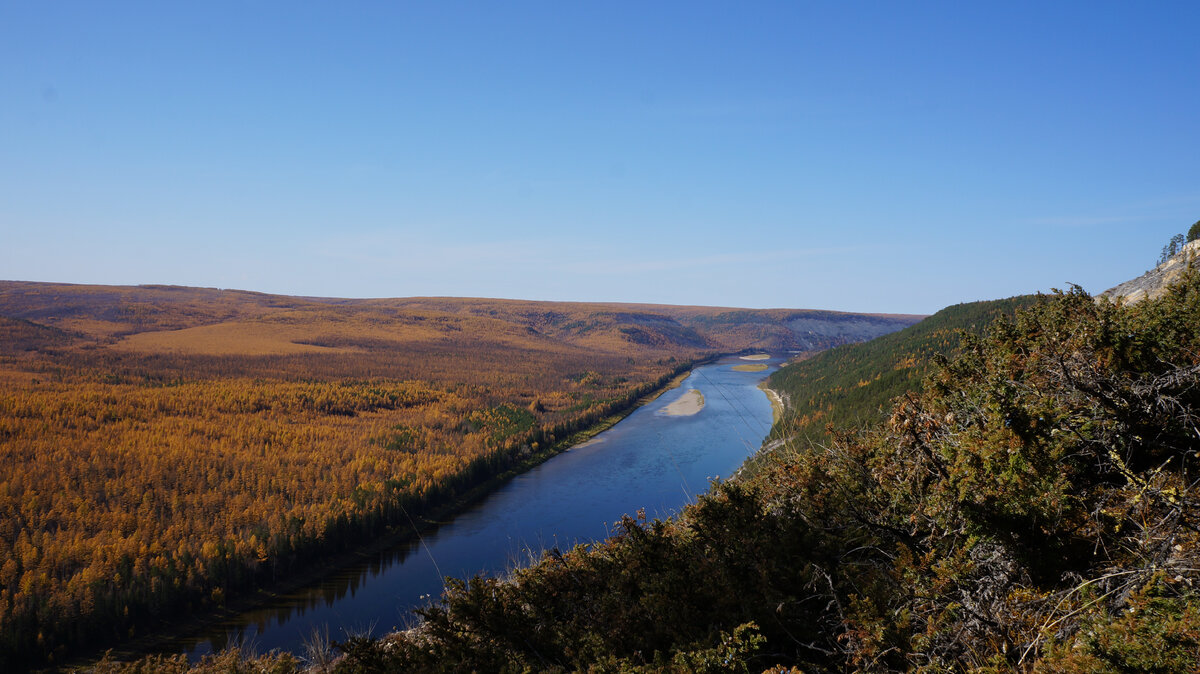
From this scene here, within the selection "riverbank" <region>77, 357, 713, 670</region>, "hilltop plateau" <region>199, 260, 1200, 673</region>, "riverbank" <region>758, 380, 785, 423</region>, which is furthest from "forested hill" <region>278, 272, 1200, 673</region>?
"riverbank" <region>758, 380, 785, 423</region>

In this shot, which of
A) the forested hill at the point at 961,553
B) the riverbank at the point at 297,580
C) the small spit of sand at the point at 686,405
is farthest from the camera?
the small spit of sand at the point at 686,405

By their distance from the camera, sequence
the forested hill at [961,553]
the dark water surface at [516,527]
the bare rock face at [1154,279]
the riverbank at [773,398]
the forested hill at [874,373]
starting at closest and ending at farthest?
1. the forested hill at [961,553]
2. the bare rock face at [1154,279]
3. the dark water surface at [516,527]
4. the forested hill at [874,373]
5. the riverbank at [773,398]

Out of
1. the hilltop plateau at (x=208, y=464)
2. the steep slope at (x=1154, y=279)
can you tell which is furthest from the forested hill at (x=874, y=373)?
the hilltop plateau at (x=208, y=464)

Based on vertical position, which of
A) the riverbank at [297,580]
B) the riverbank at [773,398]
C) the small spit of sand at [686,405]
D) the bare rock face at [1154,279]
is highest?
the bare rock face at [1154,279]

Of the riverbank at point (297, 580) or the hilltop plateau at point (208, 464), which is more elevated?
the hilltop plateau at point (208, 464)

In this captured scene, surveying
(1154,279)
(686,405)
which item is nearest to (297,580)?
(1154,279)

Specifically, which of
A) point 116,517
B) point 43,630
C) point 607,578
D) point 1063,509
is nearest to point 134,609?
point 43,630

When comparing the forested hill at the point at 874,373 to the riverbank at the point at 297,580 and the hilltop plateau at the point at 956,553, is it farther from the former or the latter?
the riverbank at the point at 297,580

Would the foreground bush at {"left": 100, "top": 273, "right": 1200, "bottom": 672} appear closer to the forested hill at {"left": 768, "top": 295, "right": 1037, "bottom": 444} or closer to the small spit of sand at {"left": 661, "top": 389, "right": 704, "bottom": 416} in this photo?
the forested hill at {"left": 768, "top": 295, "right": 1037, "bottom": 444}
